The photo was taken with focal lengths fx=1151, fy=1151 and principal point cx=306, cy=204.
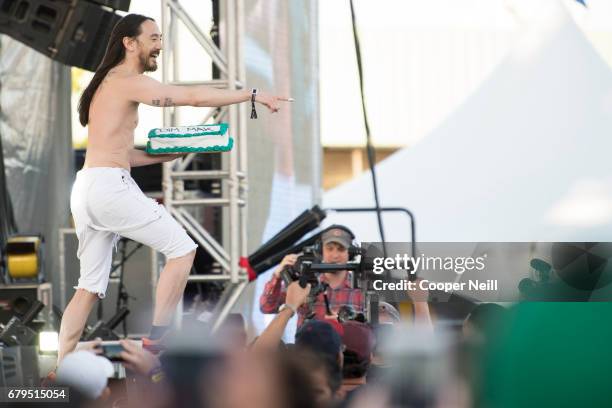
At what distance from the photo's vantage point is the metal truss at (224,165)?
6.23m

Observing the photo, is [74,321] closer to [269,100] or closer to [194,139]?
[194,139]

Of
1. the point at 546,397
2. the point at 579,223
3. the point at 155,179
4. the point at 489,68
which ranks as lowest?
the point at 546,397

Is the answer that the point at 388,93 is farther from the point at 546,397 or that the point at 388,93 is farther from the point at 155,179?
the point at 546,397

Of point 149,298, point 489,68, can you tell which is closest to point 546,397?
Result: point 489,68

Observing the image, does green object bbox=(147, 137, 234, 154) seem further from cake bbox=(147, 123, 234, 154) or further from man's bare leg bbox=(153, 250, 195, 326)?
man's bare leg bbox=(153, 250, 195, 326)

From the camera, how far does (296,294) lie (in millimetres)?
4730

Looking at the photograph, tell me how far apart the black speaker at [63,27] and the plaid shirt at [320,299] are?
7.75 feet

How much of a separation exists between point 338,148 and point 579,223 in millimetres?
6165

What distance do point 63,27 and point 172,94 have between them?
3075mm

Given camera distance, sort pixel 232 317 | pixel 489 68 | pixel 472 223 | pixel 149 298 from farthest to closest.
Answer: pixel 149 298
pixel 489 68
pixel 472 223
pixel 232 317

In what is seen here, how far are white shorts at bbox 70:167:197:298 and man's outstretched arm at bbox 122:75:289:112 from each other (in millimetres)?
305

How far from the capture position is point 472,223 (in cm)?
671

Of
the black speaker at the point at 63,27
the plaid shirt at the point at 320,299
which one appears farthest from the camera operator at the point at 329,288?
the black speaker at the point at 63,27

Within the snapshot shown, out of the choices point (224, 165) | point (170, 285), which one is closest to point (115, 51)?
point (170, 285)
